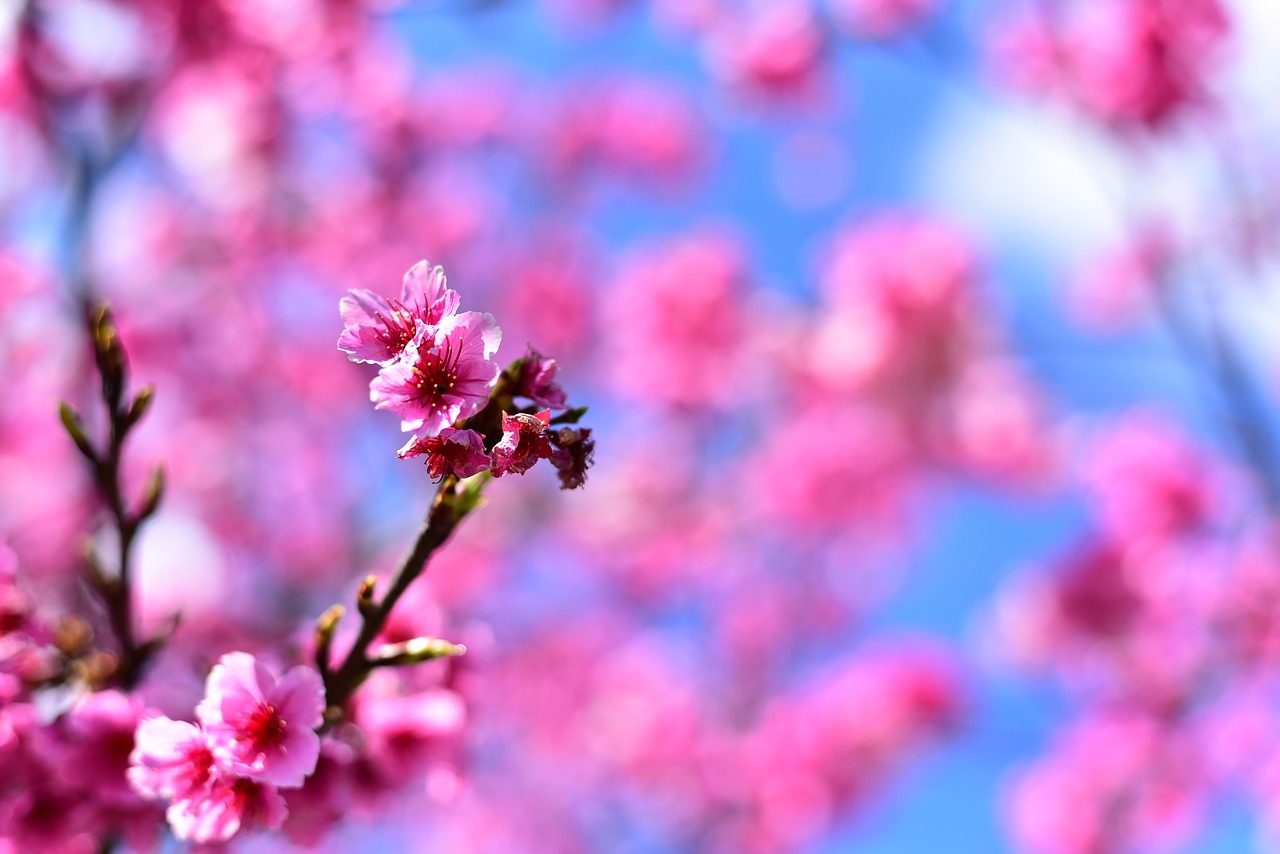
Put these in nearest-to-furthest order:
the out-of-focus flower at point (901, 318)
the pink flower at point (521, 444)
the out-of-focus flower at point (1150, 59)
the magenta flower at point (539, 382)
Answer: the pink flower at point (521, 444)
the magenta flower at point (539, 382)
the out-of-focus flower at point (1150, 59)
the out-of-focus flower at point (901, 318)

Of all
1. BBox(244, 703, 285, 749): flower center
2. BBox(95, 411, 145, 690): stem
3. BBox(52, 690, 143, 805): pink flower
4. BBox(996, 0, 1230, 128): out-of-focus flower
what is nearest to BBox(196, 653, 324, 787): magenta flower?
BBox(244, 703, 285, 749): flower center

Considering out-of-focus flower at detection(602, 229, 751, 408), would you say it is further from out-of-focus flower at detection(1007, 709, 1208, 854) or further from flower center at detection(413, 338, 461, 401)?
flower center at detection(413, 338, 461, 401)

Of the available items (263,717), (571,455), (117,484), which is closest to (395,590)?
(263,717)

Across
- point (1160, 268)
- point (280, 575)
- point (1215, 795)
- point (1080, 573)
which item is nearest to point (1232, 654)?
point (1080, 573)

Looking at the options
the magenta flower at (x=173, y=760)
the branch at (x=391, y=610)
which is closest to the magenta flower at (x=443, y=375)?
the branch at (x=391, y=610)

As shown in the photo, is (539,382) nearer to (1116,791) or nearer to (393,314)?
(393,314)

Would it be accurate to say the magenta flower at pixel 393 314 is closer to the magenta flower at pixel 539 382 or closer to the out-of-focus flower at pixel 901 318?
the magenta flower at pixel 539 382

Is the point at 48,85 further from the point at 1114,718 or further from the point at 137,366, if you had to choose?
the point at 1114,718
